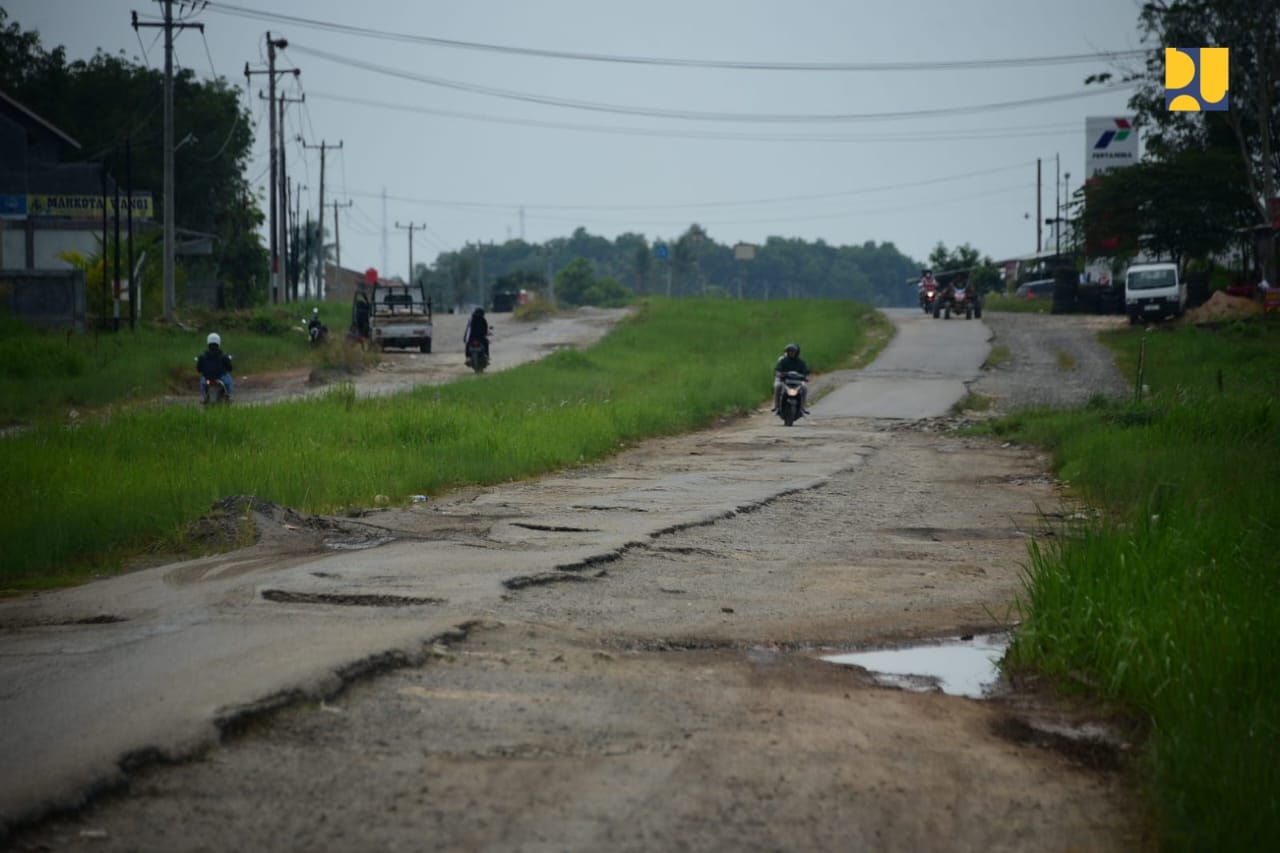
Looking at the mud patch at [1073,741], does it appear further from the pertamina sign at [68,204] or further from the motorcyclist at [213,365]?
the pertamina sign at [68,204]

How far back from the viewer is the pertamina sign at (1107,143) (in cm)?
8262

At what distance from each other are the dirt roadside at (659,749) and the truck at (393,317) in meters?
36.5

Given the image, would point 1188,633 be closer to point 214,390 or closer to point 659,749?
point 659,749

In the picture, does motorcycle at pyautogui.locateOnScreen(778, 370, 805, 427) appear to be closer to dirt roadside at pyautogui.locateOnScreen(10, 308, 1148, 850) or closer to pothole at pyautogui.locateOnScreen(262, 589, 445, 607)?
dirt roadside at pyautogui.locateOnScreen(10, 308, 1148, 850)

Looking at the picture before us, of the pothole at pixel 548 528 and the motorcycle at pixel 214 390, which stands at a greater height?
the motorcycle at pixel 214 390

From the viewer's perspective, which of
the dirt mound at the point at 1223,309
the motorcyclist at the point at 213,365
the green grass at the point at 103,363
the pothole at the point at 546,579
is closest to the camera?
the pothole at the point at 546,579

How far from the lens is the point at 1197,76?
45594 mm

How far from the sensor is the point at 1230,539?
29.5ft

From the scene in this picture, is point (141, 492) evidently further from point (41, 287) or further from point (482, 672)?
point (41, 287)

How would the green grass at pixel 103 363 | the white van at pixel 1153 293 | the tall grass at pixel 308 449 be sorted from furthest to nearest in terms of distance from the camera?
the white van at pixel 1153 293 < the green grass at pixel 103 363 < the tall grass at pixel 308 449

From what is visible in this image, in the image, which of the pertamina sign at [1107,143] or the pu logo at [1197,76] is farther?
the pertamina sign at [1107,143]

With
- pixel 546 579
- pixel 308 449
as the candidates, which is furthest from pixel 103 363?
pixel 546 579

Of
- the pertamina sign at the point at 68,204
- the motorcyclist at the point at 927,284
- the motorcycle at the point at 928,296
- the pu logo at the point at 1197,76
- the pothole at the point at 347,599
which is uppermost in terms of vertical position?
the pu logo at the point at 1197,76

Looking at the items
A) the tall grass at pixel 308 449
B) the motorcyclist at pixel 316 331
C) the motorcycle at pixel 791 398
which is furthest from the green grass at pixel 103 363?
the motorcycle at pixel 791 398
